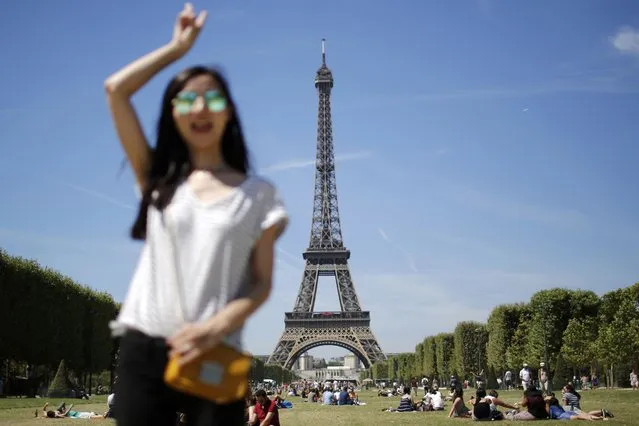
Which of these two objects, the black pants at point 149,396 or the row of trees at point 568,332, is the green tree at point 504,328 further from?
the black pants at point 149,396

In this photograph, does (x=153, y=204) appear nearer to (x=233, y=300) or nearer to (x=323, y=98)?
(x=233, y=300)

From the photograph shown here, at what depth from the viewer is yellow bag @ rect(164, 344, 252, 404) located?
2529mm

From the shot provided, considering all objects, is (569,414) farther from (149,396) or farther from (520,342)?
(520,342)

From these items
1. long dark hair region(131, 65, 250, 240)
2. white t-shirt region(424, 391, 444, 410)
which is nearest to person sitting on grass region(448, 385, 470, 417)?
white t-shirt region(424, 391, 444, 410)

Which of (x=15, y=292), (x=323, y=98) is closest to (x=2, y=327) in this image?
(x=15, y=292)

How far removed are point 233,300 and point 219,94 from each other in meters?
0.83

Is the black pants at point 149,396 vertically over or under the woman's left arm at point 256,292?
under

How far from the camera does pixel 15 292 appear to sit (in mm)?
42062

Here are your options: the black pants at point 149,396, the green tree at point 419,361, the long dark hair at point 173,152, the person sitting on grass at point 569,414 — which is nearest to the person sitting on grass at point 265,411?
the person sitting on grass at point 569,414

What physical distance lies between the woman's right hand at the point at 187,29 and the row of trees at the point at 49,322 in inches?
1529

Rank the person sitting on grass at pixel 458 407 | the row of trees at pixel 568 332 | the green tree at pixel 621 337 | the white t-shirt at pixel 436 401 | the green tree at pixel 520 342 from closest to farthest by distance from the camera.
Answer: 1. the person sitting on grass at pixel 458 407
2. the white t-shirt at pixel 436 401
3. the green tree at pixel 621 337
4. the row of trees at pixel 568 332
5. the green tree at pixel 520 342

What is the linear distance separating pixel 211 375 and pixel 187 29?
4.43 ft

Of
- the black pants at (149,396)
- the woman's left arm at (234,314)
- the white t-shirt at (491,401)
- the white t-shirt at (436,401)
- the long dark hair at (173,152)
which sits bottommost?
the white t-shirt at (436,401)

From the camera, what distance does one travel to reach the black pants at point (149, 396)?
260 centimetres
